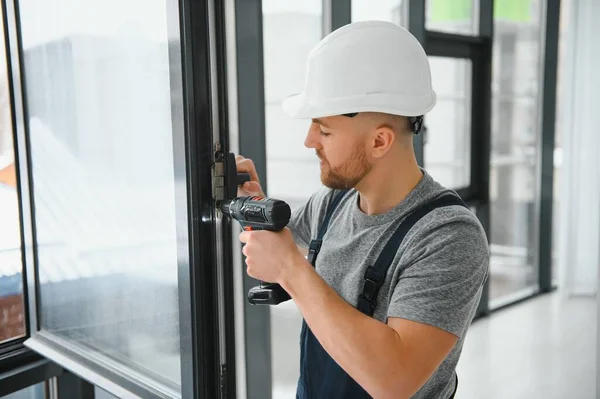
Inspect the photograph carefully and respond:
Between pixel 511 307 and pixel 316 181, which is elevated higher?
pixel 316 181

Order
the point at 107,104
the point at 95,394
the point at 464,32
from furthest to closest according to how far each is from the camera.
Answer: the point at 464,32
the point at 95,394
the point at 107,104

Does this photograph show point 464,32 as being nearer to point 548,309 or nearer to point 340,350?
point 548,309

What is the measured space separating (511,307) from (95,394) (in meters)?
3.15

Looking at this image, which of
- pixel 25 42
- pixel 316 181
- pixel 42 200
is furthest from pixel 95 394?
pixel 316 181

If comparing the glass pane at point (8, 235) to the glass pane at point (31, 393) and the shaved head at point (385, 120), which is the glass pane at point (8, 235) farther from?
the shaved head at point (385, 120)

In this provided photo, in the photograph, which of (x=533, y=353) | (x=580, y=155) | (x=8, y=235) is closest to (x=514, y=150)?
(x=580, y=155)

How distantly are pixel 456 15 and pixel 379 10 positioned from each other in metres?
1.00

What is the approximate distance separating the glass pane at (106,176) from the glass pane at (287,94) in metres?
1.04

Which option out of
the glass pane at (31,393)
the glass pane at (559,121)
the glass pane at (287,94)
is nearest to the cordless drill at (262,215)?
the glass pane at (31,393)

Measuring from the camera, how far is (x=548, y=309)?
159 inches

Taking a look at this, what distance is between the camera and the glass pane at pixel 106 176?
1205 mm

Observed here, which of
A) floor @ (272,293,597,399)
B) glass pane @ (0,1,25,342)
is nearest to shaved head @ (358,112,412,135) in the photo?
glass pane @ (0,1,25,342)

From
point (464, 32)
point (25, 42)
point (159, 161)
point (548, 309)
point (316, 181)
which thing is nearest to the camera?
point (159, 161)

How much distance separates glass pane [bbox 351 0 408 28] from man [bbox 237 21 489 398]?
1662 millimetres
